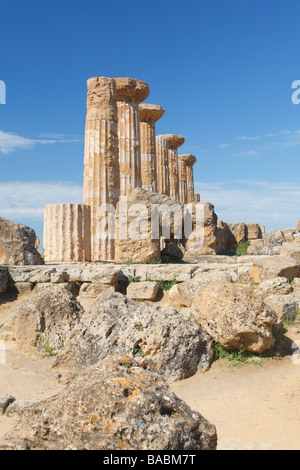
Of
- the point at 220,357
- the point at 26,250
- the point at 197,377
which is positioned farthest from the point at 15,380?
the point at 26,250

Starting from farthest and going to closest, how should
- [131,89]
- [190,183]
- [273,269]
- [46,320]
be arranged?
[190,183] < [131,89] < [273,269] < [46,320]

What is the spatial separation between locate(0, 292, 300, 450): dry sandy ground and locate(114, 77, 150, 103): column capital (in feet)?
34.9

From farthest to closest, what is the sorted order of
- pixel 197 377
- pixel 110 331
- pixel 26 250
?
pixel 26 250, pixel 110 331, pixel 197 377

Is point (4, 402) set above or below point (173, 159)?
below

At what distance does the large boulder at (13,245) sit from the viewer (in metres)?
9.04

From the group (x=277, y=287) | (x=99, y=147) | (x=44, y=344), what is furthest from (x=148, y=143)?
(x=44, y=344)

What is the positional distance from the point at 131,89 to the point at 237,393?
12.1m

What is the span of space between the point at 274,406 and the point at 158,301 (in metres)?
3.86

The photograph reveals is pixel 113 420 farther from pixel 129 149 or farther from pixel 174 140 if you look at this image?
pixel 174 140

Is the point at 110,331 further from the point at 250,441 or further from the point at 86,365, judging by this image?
the point at 250,441

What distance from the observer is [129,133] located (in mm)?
14984

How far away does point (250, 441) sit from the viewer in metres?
2.96

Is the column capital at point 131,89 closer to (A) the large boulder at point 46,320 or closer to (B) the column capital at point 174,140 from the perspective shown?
(B) the column capital at point 174,140
